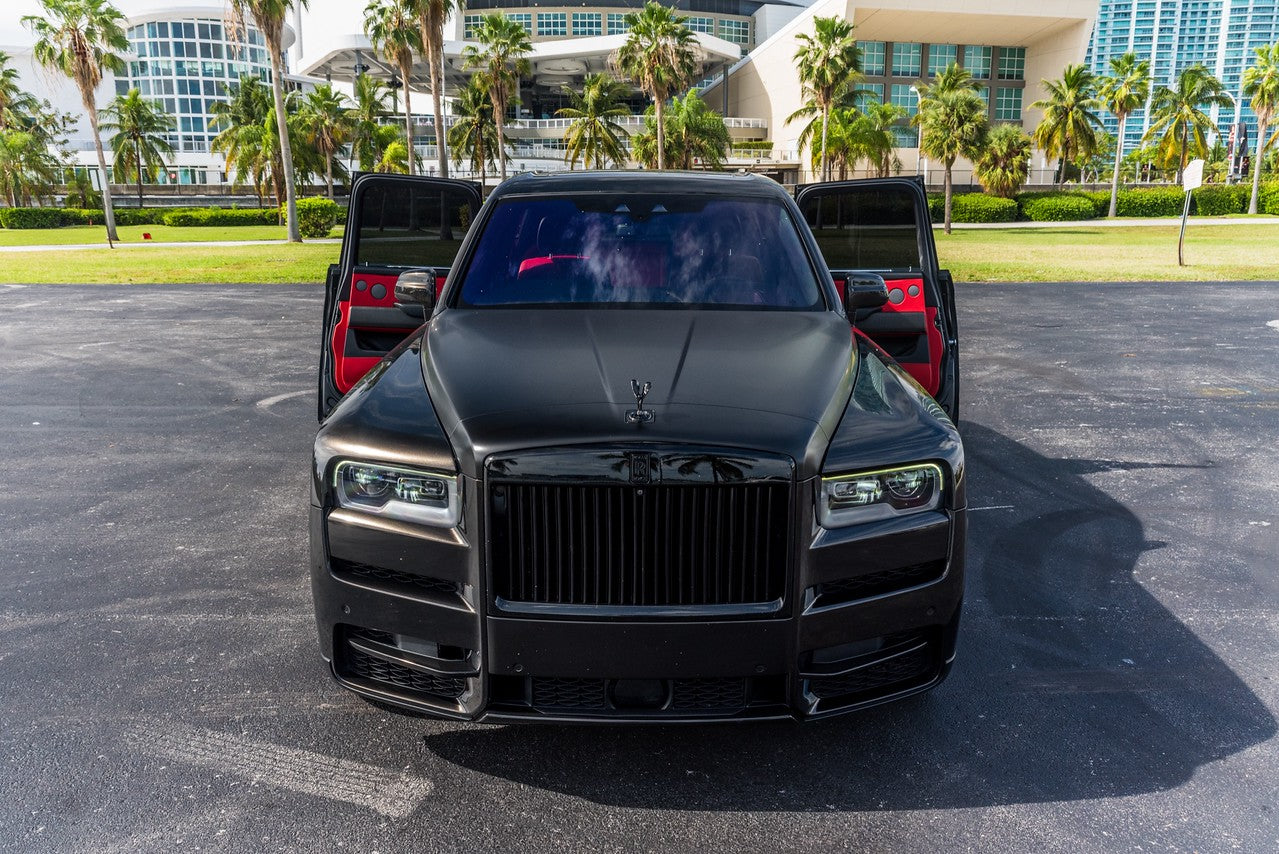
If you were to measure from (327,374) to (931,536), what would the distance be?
4.56 meters

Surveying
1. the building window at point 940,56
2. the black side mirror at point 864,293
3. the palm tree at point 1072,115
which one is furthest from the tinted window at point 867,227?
the building window at point 940,56

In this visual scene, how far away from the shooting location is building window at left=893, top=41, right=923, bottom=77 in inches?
3246

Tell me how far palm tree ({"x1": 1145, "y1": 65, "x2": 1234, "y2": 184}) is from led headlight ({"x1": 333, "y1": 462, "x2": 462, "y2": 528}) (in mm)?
87327

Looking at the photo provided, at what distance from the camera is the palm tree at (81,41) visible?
40.8m

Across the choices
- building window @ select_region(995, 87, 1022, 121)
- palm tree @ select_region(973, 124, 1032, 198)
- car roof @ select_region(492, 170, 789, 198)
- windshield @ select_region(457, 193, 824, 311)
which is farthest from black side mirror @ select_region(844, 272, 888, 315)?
building window @ select_region(995, 87, 1022, 121)

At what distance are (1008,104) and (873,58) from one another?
1411 centimetres

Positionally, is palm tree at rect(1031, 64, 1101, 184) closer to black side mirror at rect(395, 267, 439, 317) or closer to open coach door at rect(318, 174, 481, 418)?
open coach door at rect(318, 174, 481, 418)

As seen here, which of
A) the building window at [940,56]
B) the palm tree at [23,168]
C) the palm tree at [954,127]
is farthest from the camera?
the building window at [940,56]

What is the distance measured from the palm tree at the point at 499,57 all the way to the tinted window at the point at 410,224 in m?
58.4

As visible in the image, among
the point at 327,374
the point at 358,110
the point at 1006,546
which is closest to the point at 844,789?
the point at 1006,546

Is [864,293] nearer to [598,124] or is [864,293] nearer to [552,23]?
[598,124]

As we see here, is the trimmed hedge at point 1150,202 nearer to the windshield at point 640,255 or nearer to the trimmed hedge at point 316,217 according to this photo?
the trimmed hedge at point 316,217

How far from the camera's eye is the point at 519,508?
2668 millimetres

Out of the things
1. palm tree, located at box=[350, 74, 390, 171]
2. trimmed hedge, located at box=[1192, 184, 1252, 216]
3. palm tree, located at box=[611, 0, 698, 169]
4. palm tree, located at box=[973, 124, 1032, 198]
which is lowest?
trimmed hedge, located at box=[1192, 184, 1252, 216]
